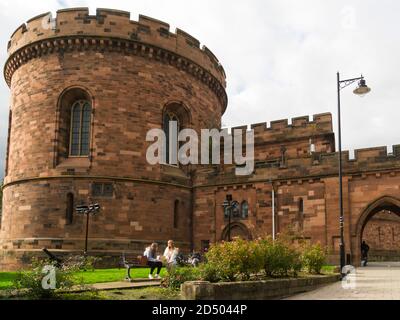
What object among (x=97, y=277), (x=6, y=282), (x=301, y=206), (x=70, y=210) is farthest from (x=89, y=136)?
(x=301, y=206)

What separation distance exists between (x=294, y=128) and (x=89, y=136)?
484 inches

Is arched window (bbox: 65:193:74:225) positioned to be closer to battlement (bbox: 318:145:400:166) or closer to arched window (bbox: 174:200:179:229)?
arched window (bbox: 174:200:179:229)

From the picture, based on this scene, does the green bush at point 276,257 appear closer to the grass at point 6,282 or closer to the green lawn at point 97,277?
the green lawn at point 97,277

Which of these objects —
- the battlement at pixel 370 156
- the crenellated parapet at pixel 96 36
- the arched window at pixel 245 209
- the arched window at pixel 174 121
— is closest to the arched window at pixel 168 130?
the arched window at pixel 174 121

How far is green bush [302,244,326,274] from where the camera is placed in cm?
1602

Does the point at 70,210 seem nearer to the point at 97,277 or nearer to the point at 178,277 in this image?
the point at 97,277

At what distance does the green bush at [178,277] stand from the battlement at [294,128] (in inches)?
716

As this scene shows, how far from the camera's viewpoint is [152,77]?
997 inches

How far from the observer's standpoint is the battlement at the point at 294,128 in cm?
2706

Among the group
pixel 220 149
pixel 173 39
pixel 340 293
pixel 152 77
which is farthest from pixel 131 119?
pixel 340 293

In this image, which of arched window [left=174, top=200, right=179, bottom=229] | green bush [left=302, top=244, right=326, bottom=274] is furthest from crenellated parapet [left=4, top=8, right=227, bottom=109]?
green bush [left=302, top=244, right=326, bottom=274]

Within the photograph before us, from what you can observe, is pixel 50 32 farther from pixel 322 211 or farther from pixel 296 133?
pixel 322 211

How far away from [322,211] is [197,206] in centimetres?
743
